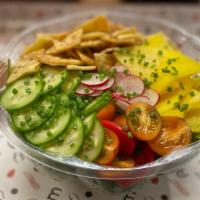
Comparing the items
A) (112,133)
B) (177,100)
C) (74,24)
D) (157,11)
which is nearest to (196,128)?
(177,100)

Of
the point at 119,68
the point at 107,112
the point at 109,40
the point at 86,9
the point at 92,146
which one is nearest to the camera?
the point at 92,146

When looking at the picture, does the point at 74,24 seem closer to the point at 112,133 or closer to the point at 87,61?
the point at 87,61

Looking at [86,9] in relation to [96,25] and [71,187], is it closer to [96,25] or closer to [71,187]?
[96,25]

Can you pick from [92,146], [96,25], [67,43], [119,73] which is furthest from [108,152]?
[96,25]

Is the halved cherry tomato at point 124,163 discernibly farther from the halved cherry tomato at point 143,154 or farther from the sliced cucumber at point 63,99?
the sliced cucumber at point 63,99

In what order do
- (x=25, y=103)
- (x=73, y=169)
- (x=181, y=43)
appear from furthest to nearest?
(x=181, y=43)
(x=25, y=103)
(x=73, y=169)

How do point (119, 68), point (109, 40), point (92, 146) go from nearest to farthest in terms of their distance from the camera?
point (92, 146) → point (119, 68) → point (109, 40)
